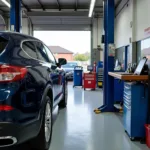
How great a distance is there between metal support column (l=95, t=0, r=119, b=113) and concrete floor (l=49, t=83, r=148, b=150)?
0.29 metres

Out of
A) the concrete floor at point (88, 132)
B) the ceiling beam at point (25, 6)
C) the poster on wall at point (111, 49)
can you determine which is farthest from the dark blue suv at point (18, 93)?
the ceiling beam at point (25, 6)

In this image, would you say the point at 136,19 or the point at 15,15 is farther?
the point at 136,19

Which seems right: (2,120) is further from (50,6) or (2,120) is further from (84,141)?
(50,6)

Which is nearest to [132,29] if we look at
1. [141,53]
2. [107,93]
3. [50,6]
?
[141,53]

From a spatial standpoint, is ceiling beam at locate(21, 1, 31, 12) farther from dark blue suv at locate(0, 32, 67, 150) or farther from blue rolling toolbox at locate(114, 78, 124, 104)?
dark blue suv at locate(0, 32, 67, 150)

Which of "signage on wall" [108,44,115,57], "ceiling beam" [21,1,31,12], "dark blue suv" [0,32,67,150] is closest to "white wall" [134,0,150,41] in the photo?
"signage on wall" [108,44,115,57]

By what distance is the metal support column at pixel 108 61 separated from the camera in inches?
197

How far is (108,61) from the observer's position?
5086 millimetres

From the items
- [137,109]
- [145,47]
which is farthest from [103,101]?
[145,47]

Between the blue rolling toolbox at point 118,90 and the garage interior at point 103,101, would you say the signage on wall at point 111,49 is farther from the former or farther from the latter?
the blue rolling toolbox at point 118,90

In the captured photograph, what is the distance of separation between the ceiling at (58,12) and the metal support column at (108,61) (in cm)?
641

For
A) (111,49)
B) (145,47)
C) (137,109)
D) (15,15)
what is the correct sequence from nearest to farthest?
1. (137,109)
2. (111,49)
3. (15,15)
4. (145,47)

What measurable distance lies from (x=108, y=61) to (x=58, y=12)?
24.9 feet

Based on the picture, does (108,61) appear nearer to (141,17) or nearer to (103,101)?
(103,101)
